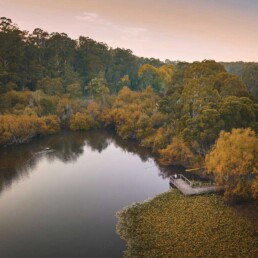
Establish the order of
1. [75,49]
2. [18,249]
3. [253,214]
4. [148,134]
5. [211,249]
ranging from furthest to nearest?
[75,49], [148,134], [253,214], [18,249], [211,249]

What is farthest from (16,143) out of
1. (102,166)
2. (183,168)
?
(183,168)

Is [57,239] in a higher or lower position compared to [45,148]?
lower

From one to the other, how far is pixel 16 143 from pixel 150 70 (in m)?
59.3

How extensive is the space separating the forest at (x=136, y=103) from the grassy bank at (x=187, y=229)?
4251 mm

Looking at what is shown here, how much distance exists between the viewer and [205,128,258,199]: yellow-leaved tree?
34062mm

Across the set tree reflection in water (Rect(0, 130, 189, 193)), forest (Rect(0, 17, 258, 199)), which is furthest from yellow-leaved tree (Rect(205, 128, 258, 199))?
tree reflection in water (Rect(0, 130, 189, 193))

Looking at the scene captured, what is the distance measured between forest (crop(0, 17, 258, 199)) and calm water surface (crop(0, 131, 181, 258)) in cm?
572

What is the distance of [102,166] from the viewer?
50.7 meters

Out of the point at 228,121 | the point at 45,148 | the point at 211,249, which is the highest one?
the point at 228,121

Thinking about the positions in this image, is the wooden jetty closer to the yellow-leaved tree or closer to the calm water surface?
the calm water surface

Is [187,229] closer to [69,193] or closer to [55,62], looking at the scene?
[69,193]

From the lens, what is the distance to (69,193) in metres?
39.5

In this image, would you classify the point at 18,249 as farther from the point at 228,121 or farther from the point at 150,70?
the point at 150,70

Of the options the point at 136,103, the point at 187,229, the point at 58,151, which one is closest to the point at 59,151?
the point at 58,151
